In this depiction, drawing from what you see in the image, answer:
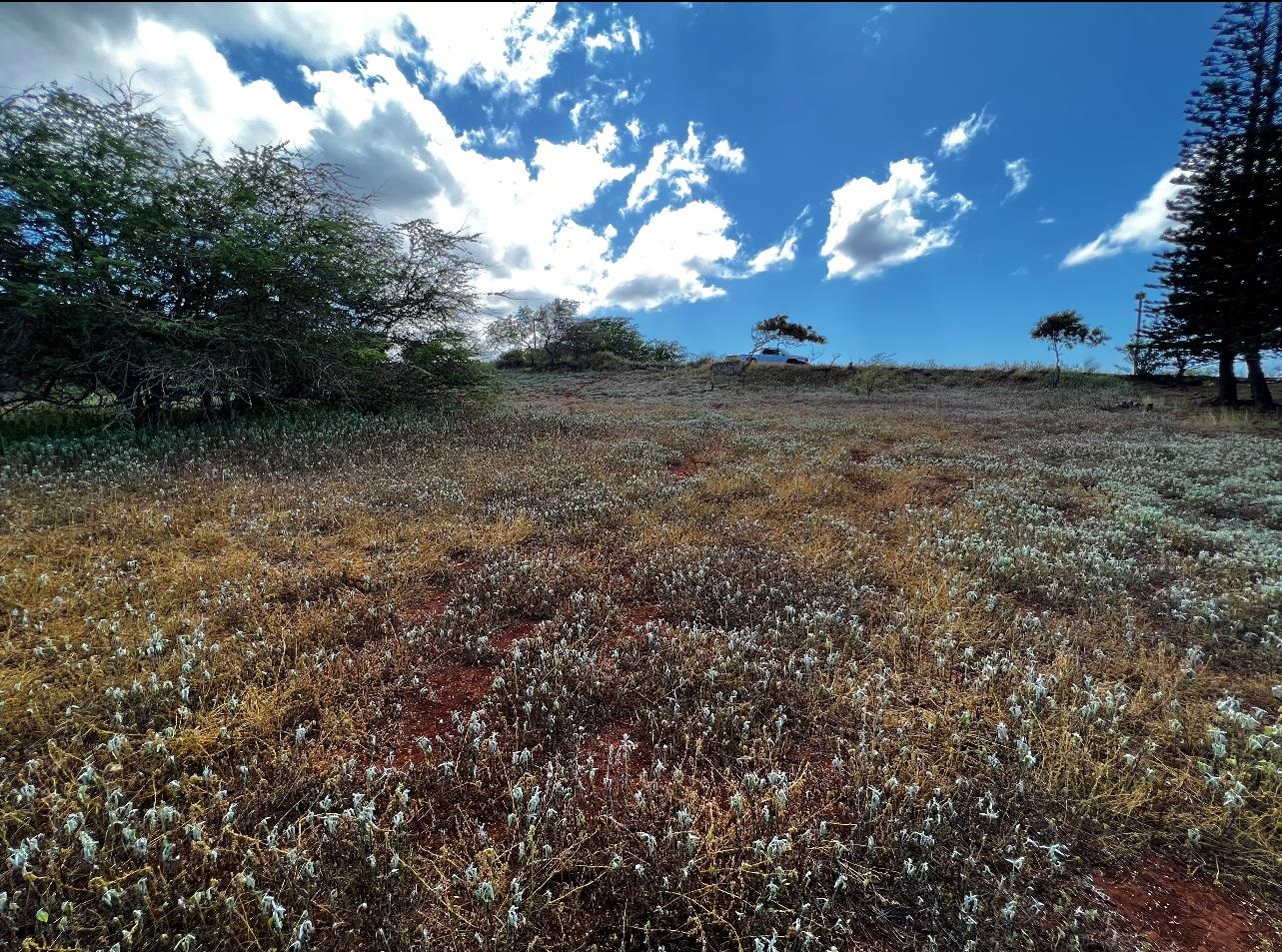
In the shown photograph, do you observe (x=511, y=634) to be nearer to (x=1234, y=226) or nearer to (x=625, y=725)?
(x=625, y=725)

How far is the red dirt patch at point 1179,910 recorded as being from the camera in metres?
2.17

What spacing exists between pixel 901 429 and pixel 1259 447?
8170 mm

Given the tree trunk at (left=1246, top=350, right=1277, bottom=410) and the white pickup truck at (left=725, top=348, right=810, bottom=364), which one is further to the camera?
the white pickup truck at (left=725, top=348, right=810, bottom=364)

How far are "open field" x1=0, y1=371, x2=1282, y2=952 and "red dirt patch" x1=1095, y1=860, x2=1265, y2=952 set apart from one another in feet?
0.05

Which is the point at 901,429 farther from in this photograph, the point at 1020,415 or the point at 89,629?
the point at 89,629

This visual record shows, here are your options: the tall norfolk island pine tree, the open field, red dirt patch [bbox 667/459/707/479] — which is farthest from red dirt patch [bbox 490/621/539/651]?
the tall norfolk island pine tree

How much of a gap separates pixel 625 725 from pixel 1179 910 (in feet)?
9.23

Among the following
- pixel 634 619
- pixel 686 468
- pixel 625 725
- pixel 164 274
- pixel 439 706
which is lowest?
pixel 625 725

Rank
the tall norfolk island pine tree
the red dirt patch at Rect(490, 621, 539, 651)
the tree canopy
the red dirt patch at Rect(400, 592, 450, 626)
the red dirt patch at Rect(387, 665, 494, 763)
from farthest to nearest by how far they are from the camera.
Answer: the tall norfolk island pine tree, the tree canopy, the red dirt patch at Rect(400, 592, 450, 626), the red dirt patch at Rect(490, 621, 539, 651), the red dirt patch at Rect(387, 665, 494, 763)

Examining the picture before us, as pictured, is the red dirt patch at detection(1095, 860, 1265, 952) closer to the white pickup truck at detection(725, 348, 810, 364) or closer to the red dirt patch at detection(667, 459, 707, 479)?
the red dirt patch at detection(667, 459, 707, 479)

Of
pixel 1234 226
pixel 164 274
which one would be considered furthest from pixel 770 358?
pixel 164 274

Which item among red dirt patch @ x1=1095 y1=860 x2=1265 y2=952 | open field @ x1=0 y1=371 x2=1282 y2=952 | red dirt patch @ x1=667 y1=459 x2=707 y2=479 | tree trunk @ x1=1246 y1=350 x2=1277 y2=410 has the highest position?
tree trunk @ x1=1246 y1=350 x2=1277 y2=410

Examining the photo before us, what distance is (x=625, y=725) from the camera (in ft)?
10.8

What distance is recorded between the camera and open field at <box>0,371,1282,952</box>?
214 centimetres
